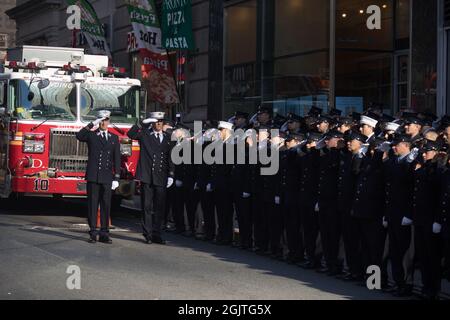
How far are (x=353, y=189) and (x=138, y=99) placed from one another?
8.91 meters

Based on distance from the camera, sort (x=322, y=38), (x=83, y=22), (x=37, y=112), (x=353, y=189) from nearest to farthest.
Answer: (x=353, y=189) < (x=37, y=112) < (x=322, y=38) < (x=83, y=22)

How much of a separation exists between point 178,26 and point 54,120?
787 centimetres

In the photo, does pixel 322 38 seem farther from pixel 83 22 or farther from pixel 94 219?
pixel 83 22

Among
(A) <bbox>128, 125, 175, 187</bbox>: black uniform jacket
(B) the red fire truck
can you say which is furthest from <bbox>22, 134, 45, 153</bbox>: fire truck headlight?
(A) <bbox>128, 125, 175, 187</bbox>: black uniform jacket

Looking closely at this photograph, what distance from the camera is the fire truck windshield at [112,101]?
2023 cm

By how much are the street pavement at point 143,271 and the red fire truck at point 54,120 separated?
1913mm

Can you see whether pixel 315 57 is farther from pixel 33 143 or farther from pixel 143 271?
pixel 143 271

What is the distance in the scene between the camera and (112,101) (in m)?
20.5

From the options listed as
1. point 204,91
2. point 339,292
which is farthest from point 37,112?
point 339,292

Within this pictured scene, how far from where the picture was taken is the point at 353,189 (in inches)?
504

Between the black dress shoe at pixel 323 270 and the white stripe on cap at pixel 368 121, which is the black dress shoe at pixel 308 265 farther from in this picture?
the white stripe on cap at pixel 368 121

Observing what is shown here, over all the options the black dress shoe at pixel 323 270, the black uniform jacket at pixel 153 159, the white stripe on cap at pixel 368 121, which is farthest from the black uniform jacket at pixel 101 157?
the white stripe on cap at pixel 368 121

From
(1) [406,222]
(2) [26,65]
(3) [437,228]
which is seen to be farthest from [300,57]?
(3) [437,228]
